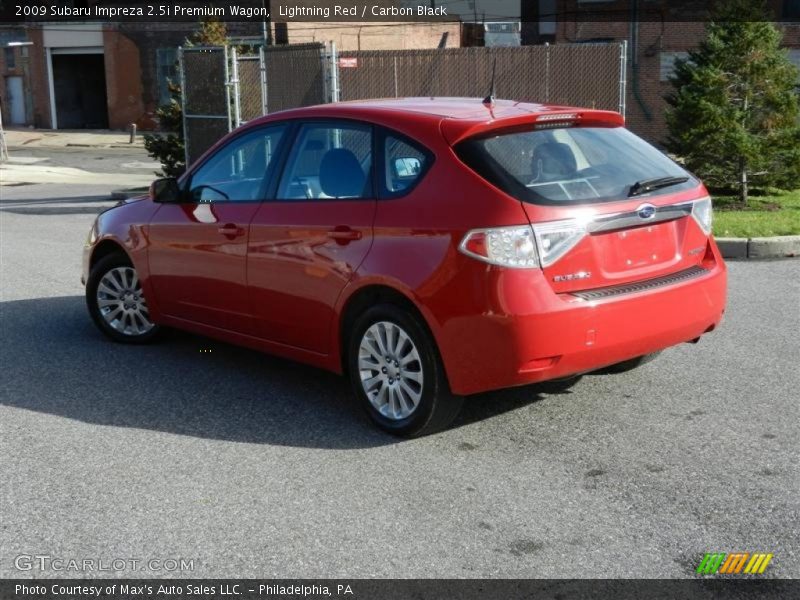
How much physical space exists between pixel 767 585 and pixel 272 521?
199cm

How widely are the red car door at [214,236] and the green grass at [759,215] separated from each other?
620 centimetres

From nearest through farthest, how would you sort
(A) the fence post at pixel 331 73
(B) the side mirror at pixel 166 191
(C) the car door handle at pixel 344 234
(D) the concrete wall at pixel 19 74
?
(C) the car door handle at pixel 344 234 → (B) the side mirror at pixel 166 191 → (A) the fence post at pixel 331 73 → (D) the concrete wall at pixel 19 74

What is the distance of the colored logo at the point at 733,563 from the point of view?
3896 mm

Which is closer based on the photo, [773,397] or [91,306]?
[773,397]

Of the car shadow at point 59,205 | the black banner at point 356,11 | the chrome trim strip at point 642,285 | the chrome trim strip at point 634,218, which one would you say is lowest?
the car shadow at point 59,205

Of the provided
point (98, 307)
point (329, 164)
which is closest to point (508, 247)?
point (329, 164)

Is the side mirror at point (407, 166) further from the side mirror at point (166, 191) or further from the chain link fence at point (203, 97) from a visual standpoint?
the chain link fence at point (203, 97)

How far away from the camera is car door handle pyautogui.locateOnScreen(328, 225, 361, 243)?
550cm

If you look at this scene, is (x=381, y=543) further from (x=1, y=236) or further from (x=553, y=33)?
(x=553, y=33)

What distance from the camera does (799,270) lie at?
9812 millimetres

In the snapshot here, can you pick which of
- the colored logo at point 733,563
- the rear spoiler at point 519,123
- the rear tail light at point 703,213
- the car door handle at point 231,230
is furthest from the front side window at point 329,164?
the colored logo at point 733,563

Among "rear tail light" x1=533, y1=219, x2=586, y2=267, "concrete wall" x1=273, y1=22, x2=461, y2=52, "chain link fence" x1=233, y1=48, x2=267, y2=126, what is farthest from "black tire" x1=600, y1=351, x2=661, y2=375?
"concrete wall" x1=273, y1=22, x2=461, y2=52

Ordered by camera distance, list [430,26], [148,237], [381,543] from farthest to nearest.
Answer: [430,26] < [148,237] < [381,543]

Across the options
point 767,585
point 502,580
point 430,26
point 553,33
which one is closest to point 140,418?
point 502,580
